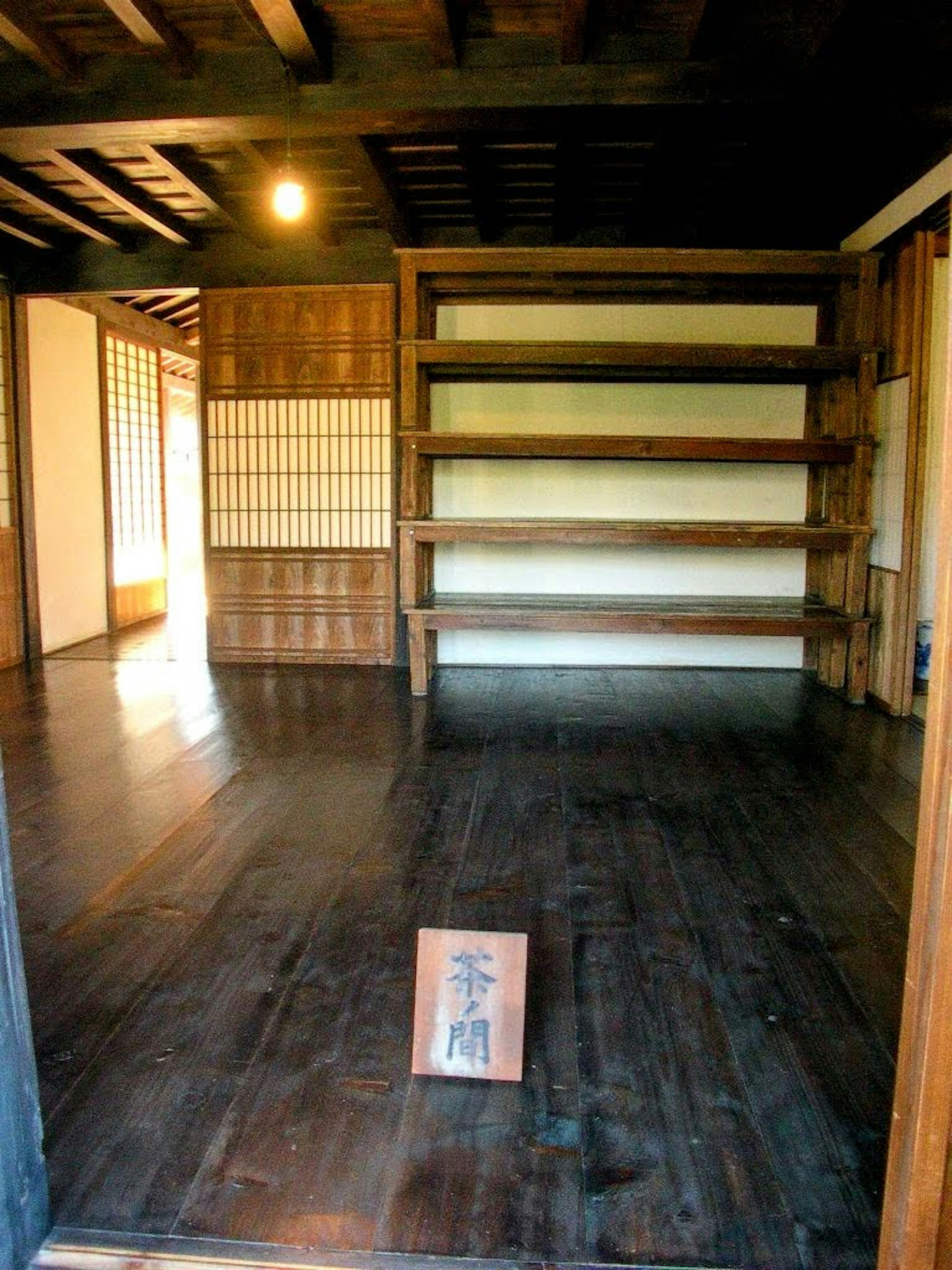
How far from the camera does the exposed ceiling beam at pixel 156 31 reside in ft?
10.6

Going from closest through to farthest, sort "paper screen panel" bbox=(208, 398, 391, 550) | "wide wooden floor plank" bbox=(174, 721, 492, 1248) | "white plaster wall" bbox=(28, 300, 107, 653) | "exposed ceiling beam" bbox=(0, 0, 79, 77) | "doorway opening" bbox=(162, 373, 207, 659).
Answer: "wide wooden floor plank" bbox=(174, 721, 492, 1248)
"exposed ceiling beam" bbox=(0, 0, 79, 77)
"paper screen panel" bbox=(208, 398, 391, 550)
"white plaster wall" bbox=(28, 300, 107, 653)
"doorway opening" bbox=(162, 373, 207, 659)

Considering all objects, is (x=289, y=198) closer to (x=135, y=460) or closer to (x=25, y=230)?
(x=25, y=230)

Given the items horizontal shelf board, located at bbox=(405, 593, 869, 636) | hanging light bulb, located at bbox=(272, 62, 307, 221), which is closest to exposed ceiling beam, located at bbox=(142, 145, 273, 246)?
hanging light bulb, located at bbox=(272, 62, 307, 221)

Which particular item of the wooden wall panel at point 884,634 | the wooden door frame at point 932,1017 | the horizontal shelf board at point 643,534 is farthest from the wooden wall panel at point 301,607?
the wooden door frame at point 932,1017

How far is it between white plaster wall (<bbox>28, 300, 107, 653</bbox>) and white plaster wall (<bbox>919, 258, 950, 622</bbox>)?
518 cm

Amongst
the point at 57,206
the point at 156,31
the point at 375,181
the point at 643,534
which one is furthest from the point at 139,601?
the point at 156,31

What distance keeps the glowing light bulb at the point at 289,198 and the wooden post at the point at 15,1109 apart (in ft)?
10.4

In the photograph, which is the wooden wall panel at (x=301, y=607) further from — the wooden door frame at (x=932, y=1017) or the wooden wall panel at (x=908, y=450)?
the wooden door frame at (x=932, y=1017)

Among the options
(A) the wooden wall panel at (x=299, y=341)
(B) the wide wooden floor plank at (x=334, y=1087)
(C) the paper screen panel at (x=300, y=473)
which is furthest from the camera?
(C) the paper screen panel at (x=300, y=473)

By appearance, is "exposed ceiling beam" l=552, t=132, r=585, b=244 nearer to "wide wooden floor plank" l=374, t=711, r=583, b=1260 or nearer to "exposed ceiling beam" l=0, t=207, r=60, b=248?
"exposed ceiling beam" l=0, t=207, r=60, b=248

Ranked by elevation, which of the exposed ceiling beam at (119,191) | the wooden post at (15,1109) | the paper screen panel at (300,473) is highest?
the exposed ceiling beam at (119,191)

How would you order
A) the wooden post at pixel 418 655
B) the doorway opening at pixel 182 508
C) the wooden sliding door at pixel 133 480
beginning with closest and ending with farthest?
1. the wooden post at pixel 418 655
2. the wooden sliding door at pixel 133 480
3. the doorway opening at pixel 182 508

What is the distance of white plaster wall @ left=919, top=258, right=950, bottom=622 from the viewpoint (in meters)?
4.70

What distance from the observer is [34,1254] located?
1.42 metres
